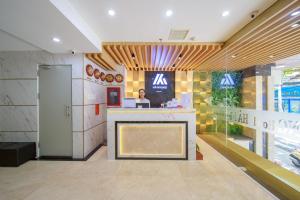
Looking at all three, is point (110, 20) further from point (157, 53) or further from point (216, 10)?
point (157, 53)

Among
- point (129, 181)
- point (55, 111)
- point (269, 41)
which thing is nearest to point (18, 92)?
point (55, 111)

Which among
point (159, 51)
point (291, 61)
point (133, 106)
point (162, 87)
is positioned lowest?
point (133, 106)

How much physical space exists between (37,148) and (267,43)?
22.3 ft

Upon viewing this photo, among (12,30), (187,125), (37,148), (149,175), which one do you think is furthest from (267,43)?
(37,148)

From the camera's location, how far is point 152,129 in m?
5.19

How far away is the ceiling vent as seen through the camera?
14.3ft

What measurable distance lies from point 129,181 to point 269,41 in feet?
15.0

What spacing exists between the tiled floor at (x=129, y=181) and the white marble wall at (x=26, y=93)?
989 millimetres

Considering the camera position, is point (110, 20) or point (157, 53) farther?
point (157, 53)

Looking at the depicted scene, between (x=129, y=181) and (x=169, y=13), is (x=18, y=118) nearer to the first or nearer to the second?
(x=129, y=181)

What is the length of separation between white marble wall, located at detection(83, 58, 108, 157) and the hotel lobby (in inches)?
1.5

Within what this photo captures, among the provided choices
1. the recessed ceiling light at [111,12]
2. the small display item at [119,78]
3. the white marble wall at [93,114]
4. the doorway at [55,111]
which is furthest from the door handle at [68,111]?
the recessed ceiling light at [111,12]

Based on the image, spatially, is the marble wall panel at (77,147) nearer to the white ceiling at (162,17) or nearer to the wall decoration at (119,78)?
the white ceiling at (162,17)

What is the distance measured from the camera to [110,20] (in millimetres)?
3797
